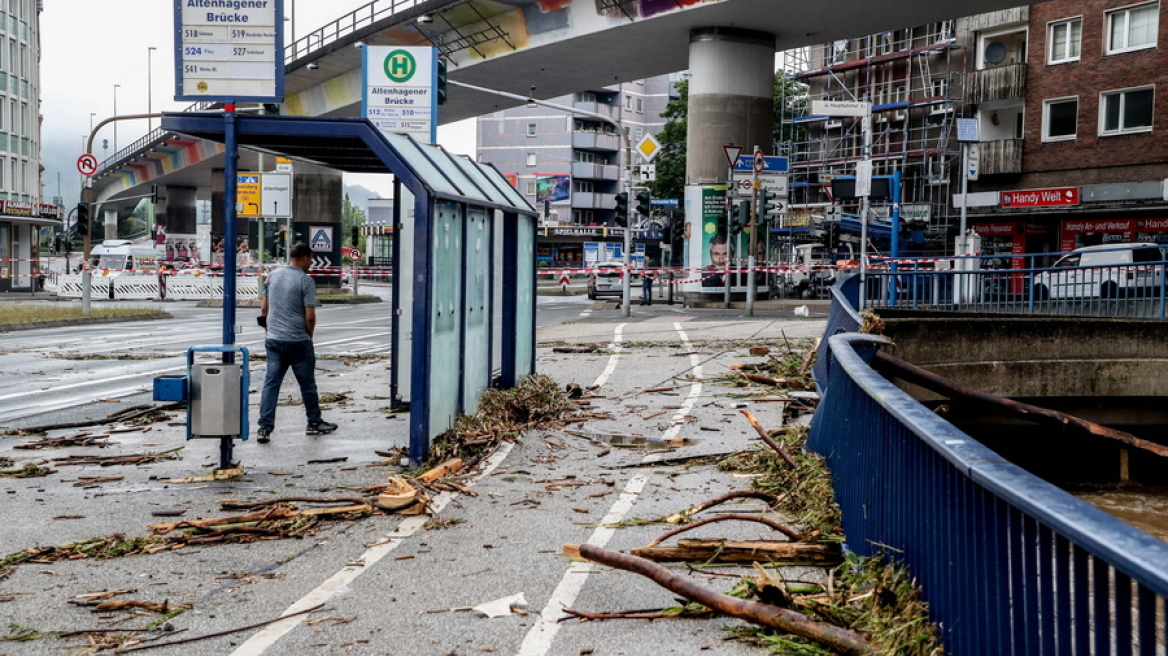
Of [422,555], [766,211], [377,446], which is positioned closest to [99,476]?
[377,446]

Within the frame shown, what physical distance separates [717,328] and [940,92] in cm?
3383

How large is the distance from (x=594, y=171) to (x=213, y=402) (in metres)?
105

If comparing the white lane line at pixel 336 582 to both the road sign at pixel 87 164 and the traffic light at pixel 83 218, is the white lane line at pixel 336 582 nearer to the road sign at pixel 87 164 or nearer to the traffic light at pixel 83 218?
the traffic light at pixel 83 218

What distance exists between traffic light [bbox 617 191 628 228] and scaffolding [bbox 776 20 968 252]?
1764 cm

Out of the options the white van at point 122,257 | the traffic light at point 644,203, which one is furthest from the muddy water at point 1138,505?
the white van at point 122,257

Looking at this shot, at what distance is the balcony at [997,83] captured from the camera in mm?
46250

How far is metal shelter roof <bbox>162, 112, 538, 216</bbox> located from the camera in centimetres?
920

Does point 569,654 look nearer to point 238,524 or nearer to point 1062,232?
point 238,524

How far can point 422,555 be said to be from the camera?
635 centimetres

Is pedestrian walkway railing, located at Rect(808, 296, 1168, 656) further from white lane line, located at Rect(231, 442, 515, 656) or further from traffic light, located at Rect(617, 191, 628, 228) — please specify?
traffic light, located at Rect(617, 191, 628, 228)

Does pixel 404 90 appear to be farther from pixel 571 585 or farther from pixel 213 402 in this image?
pixel 571 585

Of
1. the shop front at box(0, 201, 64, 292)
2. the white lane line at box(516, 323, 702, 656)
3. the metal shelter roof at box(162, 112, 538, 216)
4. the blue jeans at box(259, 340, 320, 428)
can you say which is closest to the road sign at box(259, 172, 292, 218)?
the shop front at box(0, 201, 64, 292)

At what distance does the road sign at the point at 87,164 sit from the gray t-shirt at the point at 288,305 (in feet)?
101

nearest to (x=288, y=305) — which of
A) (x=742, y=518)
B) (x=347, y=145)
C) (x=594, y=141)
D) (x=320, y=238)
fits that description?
(x=347, y=145)
